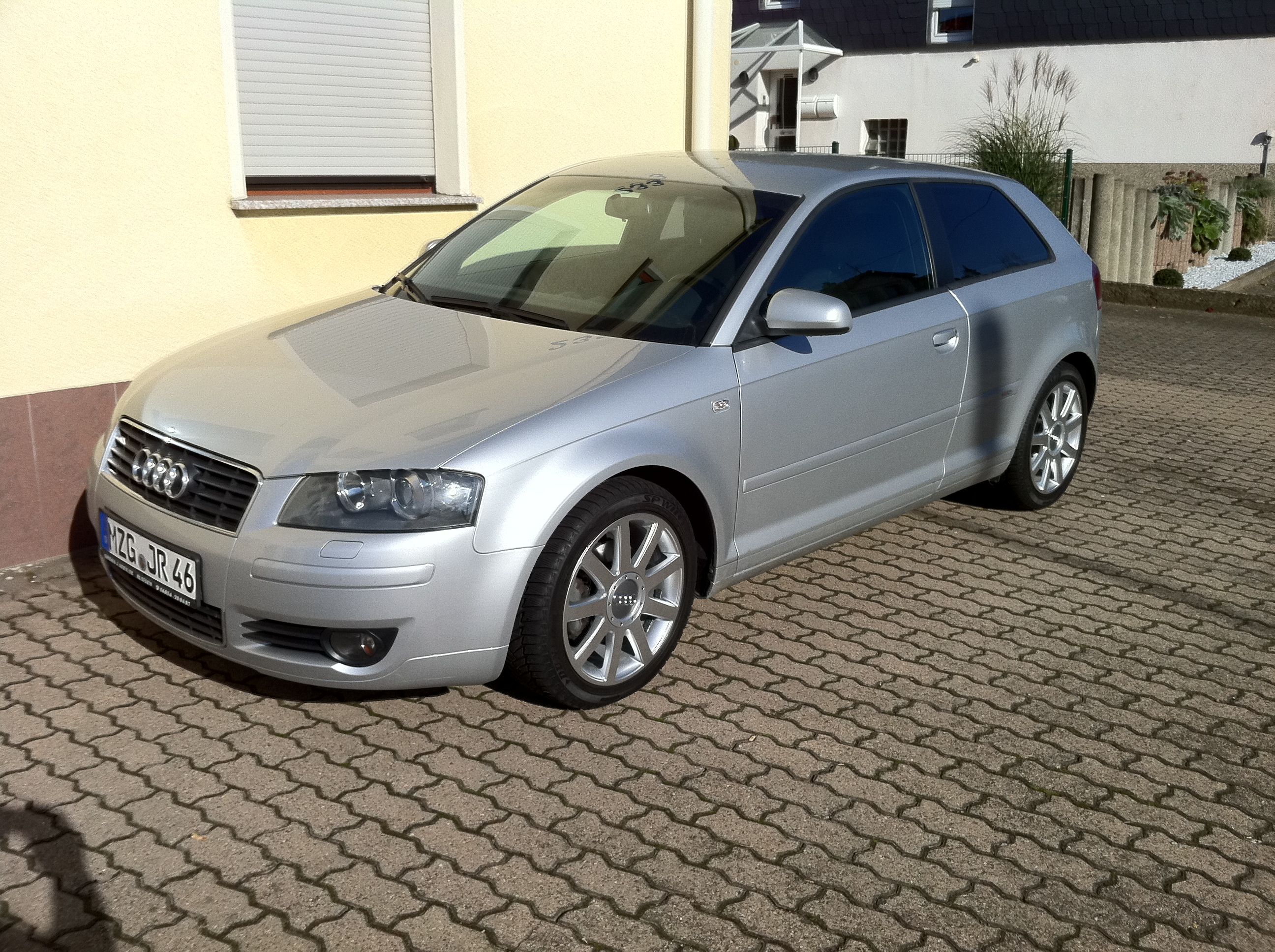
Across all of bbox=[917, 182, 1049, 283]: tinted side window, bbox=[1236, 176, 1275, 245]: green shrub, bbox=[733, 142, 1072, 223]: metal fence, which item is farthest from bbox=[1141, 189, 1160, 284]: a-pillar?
bbox=[917, 182, 1049, 283]: tinted side window

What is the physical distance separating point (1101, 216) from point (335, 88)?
9.83 m

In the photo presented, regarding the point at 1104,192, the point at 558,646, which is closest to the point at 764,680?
the point at 558,646

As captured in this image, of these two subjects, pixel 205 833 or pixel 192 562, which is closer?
pixel 205 833

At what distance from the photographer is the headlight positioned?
3701mm

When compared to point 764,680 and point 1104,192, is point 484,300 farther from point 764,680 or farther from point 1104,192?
point 1104,192

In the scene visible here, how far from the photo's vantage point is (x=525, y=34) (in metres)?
7.57

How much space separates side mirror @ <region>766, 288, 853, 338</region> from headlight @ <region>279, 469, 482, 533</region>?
1291 mm

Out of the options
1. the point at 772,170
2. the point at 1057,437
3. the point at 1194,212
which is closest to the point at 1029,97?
the point at 1194,212

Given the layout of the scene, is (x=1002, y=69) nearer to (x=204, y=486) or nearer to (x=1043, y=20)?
(x=1043, y=20)

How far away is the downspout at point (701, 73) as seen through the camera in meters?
8.46

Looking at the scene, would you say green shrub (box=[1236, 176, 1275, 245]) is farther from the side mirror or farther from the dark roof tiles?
the side mirror

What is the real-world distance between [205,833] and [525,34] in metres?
5.37

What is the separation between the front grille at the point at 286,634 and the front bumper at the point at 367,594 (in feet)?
0.06

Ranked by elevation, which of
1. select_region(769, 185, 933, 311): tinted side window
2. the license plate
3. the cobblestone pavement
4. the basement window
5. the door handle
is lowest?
the cobblestone pavement
